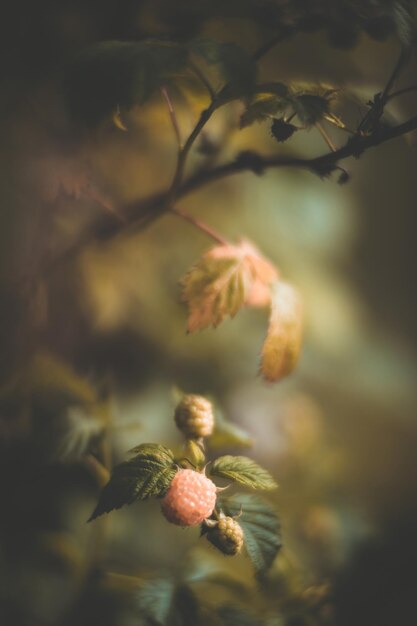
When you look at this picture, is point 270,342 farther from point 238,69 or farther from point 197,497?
point 238,69

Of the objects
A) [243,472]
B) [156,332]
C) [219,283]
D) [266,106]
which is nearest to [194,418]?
[243,472]

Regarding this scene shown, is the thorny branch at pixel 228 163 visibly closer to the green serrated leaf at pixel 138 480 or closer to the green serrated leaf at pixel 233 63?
the green serrated leaf at pixel 233 63

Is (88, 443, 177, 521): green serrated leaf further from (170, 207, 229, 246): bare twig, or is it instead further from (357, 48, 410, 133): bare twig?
(357, 48, 410, 133): bare twig

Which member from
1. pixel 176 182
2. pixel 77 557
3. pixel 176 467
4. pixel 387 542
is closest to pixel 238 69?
pixel 176 182

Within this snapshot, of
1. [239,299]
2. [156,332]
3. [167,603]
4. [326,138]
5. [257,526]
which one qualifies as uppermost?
[326,138]

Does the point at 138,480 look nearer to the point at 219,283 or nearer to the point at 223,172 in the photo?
the point at 219,283
